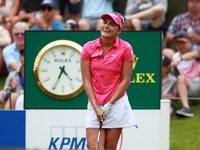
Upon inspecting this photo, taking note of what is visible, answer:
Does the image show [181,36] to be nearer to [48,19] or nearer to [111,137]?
[48,19]

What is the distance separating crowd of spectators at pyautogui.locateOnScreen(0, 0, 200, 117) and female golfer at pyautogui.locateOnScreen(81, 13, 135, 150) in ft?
12.8

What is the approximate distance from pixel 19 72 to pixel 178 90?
9.26ft

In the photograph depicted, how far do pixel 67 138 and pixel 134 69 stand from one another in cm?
113

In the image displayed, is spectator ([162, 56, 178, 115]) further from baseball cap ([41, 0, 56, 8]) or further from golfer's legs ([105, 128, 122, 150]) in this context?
golfer's legs ([105, 128, 122, 150])

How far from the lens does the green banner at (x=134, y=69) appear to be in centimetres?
535

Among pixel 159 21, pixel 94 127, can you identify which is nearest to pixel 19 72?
pixel 159 21

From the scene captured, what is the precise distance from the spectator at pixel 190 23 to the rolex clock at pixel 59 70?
3422 mm

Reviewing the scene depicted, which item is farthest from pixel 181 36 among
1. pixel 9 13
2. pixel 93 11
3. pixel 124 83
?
pixel 124 83

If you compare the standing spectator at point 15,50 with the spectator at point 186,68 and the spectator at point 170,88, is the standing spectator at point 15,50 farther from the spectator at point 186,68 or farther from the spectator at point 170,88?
the spectator at point 186,68

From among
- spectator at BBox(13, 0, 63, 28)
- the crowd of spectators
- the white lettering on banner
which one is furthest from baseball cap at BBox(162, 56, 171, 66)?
the white lettering on banner

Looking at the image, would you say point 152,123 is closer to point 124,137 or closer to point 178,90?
point 124,137

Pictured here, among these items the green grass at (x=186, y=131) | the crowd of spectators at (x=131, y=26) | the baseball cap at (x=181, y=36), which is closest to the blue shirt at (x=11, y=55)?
the crowd of spectators at (x=131, y=26)

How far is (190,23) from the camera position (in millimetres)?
8344

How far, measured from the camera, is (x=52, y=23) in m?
8.59
